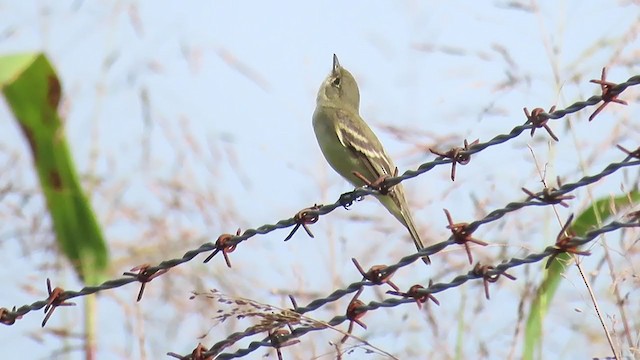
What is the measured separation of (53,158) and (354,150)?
Result: 4.93 feet

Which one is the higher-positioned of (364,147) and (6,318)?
(364,147)

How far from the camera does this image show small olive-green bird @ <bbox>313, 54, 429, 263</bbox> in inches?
228

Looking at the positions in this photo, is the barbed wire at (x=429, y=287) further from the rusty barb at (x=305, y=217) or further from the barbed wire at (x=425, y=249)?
the rusty barb at (x=305, y=217)

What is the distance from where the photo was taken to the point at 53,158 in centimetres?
547

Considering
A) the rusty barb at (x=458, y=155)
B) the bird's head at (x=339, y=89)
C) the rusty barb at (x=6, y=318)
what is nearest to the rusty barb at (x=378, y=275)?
the rusty barb at (x=458, y=155)

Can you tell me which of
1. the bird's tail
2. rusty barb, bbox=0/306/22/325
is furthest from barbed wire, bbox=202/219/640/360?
the bird's tail

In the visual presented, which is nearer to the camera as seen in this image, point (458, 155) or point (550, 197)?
point (550, 197)

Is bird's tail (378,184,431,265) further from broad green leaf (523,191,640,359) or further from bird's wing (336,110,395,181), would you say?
broad green leaf (523,191,640,359)

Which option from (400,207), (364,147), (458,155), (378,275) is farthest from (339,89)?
(378,275)

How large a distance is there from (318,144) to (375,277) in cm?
311

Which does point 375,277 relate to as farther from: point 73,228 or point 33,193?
point 33,193

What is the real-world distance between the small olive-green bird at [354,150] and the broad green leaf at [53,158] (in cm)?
125

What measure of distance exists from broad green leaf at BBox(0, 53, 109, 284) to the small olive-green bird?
4.12 feet

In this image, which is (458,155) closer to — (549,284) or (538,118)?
(538,118)
